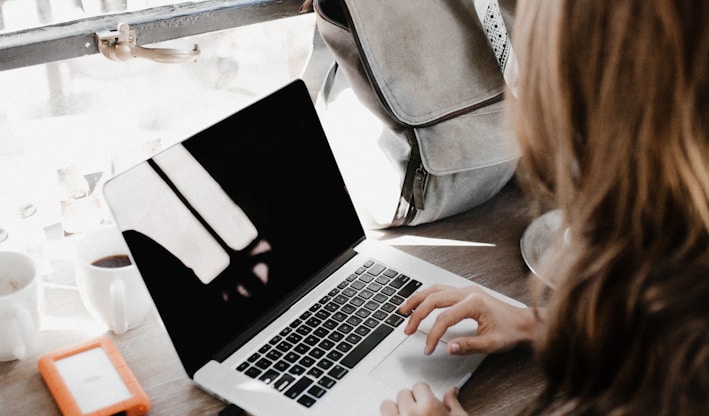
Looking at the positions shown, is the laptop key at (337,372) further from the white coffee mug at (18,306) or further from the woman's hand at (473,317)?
the white coffee mug at (18,306)

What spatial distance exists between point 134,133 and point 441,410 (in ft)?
2.37

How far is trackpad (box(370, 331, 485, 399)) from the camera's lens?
2.78 ft

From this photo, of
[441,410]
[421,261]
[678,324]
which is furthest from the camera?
[421,261]

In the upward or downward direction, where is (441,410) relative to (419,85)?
downward

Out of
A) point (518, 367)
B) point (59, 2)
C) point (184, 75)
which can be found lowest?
point (518, 367)

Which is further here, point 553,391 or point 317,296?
point 317,296

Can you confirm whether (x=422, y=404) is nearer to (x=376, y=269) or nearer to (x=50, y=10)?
(x=376, y=269)

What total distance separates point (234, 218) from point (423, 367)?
0.30m

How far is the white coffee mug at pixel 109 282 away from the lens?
897mm

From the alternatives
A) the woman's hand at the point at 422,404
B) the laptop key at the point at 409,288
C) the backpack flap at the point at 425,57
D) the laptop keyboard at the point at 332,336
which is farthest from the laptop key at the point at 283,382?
the backpack flap at the point at 425,57

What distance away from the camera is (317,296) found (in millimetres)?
958

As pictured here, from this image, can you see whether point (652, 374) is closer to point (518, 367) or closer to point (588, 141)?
point (588, 141)

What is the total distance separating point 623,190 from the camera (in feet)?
1.92

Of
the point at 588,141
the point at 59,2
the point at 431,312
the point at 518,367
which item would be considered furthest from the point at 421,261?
the point at 59,2
